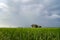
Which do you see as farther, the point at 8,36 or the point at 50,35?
the point at 8,36

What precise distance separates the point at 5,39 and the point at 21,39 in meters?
1.79

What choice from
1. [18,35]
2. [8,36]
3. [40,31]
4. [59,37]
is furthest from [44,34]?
[8,36]

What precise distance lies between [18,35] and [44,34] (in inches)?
108

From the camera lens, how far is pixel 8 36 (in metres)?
16.4

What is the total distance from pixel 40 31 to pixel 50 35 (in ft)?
3.95

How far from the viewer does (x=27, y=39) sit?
1584 cm

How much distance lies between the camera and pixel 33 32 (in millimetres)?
16062

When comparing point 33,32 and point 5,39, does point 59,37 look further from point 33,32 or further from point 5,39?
point 5,39

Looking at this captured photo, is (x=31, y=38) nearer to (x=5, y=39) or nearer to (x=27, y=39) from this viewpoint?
(x=27, y=39)

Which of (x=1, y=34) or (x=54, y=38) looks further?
(x=1, y=34)

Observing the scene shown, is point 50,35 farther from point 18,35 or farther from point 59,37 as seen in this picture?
point 18,35

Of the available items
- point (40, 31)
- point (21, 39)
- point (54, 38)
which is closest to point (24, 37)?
point (21, 39)

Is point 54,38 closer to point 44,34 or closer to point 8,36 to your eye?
point 44,34

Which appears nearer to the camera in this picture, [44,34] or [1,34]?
[44,34]
